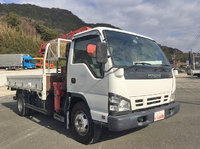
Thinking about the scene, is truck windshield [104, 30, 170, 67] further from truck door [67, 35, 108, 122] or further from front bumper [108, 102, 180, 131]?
front bumper [108, 102, 180, 131]

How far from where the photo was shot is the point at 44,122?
561 centimetres

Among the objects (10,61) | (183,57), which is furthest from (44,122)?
(183,57)

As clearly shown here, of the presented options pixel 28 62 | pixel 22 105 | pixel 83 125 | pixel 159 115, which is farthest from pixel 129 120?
pixel 28 62

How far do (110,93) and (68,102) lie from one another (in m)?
1.42

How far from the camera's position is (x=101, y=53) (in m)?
2.99

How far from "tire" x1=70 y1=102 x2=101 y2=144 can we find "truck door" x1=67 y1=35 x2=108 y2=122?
0.71 feet

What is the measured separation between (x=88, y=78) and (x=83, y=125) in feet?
3.32

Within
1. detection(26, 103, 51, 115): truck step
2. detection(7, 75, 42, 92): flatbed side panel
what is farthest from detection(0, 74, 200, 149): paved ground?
detection(7, 75, 42, 92): flatbed side panel

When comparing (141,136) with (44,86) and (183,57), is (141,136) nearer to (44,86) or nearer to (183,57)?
(44,86)

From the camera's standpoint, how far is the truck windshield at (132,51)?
337cm

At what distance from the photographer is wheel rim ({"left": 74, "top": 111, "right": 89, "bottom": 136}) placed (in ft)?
11.9

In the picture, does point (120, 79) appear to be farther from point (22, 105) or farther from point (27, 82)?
point (22, 105)

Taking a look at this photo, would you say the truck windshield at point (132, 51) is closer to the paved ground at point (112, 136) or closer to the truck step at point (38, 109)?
the paved ground at point (112, 136)

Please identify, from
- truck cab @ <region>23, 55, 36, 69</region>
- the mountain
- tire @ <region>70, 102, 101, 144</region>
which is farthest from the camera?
the mountain
